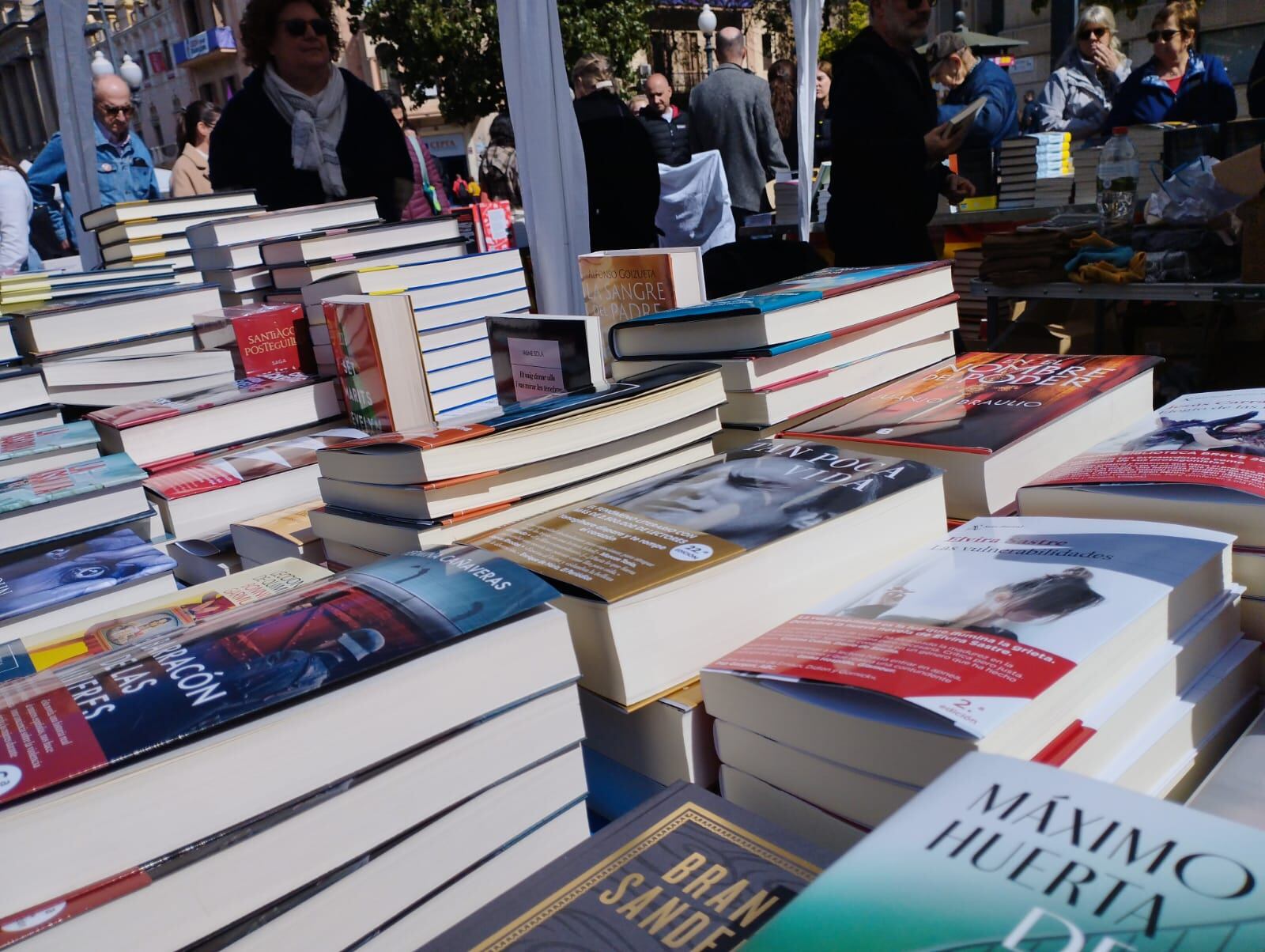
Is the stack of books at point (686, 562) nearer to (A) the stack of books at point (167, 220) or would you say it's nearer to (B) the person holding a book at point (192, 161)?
(A) the stack of books at point (167, 220)

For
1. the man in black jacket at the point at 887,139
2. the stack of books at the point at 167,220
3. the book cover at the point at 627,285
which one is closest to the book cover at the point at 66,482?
the book cover at the point at 627,285

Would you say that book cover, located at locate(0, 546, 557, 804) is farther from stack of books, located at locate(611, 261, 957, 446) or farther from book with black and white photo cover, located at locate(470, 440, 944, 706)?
stack of books, located at locate(611, 261, 957, 446)

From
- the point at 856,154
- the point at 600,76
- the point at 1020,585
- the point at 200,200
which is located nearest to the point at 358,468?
the point at 1020,585

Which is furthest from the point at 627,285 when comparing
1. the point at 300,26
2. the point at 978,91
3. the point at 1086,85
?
the point at 1086,85

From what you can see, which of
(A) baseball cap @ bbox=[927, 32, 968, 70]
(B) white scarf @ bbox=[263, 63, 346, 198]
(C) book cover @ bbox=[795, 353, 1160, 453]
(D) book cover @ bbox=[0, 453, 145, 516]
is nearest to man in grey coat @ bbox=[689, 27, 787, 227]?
(A) baseball cap @ bbox=[927, 32, 968, 70]

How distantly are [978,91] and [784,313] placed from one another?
5.77 m

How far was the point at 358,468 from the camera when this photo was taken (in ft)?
3.27

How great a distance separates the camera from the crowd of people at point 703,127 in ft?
8.91

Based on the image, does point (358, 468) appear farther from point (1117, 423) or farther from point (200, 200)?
point (200, 200)

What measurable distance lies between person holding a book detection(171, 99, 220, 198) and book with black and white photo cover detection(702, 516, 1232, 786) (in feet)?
15.6

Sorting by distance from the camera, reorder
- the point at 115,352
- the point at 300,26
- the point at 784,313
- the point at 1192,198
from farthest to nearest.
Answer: the point at 1192,198, the point at 300,26, the point at 115,352, the point at 784,313

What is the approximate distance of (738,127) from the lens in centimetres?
624

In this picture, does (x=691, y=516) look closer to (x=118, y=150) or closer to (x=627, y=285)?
(x=627, y=285)

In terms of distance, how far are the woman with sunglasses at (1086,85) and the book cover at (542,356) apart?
5949mm
